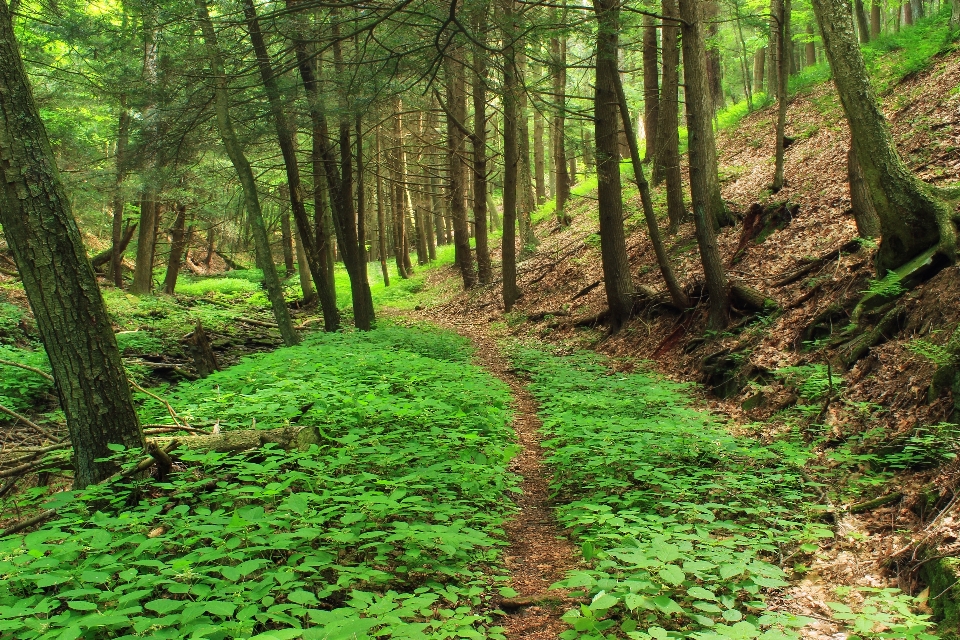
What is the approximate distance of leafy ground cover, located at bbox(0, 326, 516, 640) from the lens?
7.93 feet

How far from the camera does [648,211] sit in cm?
947

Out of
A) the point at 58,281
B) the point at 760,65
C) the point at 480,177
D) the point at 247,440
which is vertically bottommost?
the point at 247,440

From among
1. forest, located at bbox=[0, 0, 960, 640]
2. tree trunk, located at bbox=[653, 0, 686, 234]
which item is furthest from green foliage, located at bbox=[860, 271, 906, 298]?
tree trunk, located at bbox=[653, 0, 686, 234]

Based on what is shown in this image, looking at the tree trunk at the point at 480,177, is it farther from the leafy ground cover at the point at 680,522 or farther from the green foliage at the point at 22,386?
the green foliage at the point at 22,386

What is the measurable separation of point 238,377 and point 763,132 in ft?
53.9

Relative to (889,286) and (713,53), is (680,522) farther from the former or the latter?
(713,53)

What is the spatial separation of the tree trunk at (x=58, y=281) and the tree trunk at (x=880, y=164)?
7.58 meters

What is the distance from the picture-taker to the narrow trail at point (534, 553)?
3.16 meters

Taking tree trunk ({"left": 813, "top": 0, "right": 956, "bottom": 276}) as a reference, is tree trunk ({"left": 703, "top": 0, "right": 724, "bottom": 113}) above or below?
above

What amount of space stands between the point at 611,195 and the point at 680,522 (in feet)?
25.8

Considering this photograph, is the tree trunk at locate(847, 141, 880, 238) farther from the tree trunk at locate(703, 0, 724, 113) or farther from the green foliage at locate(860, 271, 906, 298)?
the tree trunk at locate(703, 0, 724, 113)

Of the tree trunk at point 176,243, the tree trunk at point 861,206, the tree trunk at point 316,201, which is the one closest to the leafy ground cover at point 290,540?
the tree trunk at point 861,206

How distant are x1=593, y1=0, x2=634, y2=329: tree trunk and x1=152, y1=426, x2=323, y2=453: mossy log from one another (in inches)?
276

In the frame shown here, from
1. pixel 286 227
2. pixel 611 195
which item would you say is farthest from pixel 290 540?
pixel 286 227
